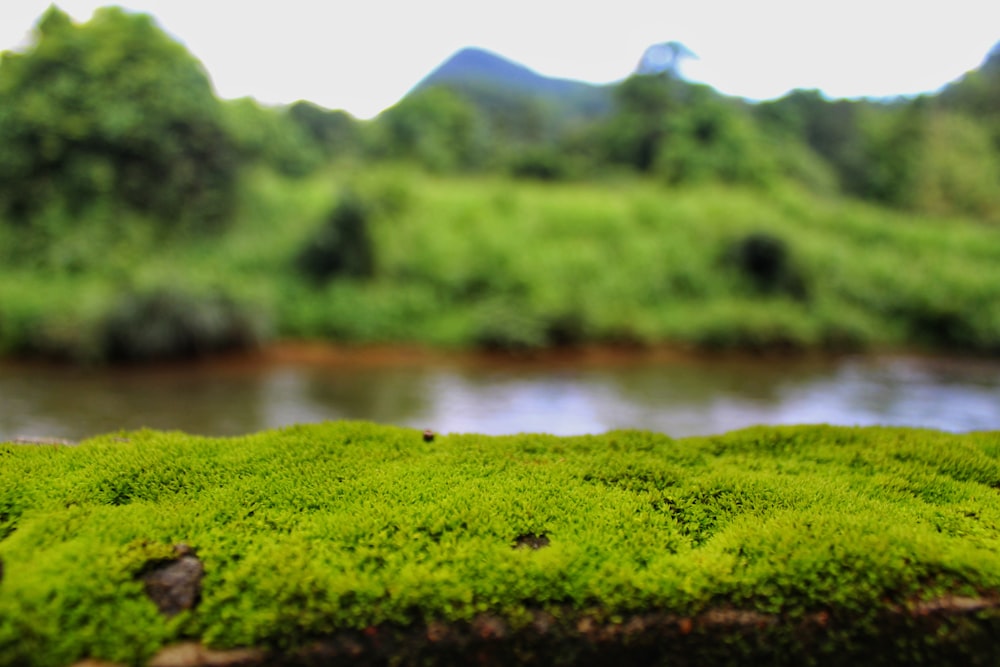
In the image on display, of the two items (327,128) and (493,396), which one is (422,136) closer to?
(327,128)

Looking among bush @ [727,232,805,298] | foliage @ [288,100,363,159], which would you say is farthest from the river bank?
foliage @ [288,100,363,159]

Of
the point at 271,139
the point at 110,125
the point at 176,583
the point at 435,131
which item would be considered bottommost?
the point at 176,583

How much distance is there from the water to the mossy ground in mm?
3339

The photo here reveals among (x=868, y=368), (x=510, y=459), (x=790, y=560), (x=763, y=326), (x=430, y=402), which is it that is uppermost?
(x=763, y=326)

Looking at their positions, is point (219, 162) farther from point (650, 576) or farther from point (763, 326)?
point (650, 576)

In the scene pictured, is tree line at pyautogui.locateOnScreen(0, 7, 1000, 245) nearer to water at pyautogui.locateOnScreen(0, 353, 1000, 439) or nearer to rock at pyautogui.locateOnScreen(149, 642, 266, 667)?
water at pyautogui.locateOnScreen(0, 353, 1000, 439)

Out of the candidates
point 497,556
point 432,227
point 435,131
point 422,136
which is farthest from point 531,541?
point 435,131

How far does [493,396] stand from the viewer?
7.85m

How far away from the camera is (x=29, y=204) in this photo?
355 inches

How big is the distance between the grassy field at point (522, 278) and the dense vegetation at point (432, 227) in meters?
0.04

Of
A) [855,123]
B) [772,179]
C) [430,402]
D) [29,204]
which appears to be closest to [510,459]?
[430,402]

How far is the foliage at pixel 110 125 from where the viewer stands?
834 centimetres

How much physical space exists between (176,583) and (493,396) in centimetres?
578

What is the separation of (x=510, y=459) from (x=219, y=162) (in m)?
9.53
